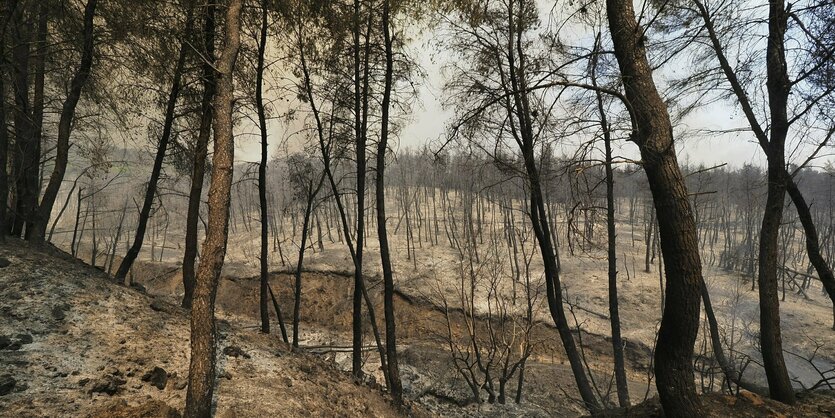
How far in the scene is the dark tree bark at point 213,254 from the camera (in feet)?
11.2

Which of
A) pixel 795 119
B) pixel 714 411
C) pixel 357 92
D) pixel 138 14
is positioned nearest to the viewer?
pixel 714 411

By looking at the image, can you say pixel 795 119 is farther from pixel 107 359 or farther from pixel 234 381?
pixel 107 359

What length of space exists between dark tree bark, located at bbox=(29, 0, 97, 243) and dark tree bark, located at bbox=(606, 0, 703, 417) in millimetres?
7724

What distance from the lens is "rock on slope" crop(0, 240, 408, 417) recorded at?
3.42 meters

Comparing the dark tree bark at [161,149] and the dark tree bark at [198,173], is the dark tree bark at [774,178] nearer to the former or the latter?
the dark tree bark at [198,173]

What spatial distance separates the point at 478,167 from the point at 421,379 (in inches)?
357

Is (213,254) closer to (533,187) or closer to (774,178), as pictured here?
(533,187)

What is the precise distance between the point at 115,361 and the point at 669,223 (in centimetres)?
533

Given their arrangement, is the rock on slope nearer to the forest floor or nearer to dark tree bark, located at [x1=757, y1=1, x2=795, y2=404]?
the forest floor

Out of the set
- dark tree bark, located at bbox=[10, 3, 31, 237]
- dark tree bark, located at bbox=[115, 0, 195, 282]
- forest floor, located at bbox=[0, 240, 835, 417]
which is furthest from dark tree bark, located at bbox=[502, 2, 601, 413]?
dark tree bark, located at bbox=[10, 3, 31, 237]

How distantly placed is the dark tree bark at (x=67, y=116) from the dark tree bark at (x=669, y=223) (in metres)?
7.72

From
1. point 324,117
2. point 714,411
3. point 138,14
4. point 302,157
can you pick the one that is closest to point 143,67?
point 138,14

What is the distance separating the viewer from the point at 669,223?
10.4 feet

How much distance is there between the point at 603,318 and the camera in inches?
833
